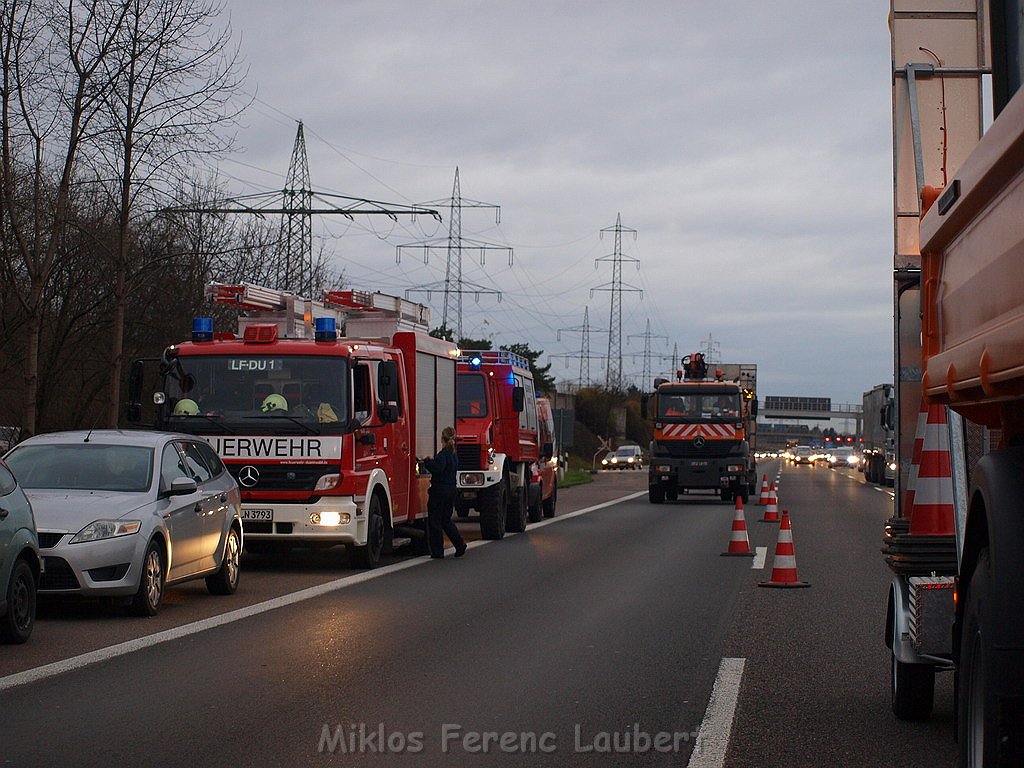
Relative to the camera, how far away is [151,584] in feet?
38.8

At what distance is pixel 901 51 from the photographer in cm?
769

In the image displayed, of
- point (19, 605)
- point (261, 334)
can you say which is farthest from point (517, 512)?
point (19, 605)

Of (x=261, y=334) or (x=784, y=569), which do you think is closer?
(x=784, y=569)

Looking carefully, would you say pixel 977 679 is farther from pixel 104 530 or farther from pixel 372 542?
pixel 372 542

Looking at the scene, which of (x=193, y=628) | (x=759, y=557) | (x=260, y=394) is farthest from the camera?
(x=759, y=557)

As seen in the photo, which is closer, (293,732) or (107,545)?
(293,732)

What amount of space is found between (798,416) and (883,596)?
163846 millimetres

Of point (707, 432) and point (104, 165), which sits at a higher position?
point (104, 165)

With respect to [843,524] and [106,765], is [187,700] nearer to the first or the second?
[106,765]

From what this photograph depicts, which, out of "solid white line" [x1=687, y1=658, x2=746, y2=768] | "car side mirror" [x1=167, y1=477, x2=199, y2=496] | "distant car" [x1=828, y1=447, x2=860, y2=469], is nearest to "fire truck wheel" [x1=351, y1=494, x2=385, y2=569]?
"car side mirror" [x1=167, y1=477, x2=199, y2=496]

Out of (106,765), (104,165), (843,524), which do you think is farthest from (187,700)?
(843,524)

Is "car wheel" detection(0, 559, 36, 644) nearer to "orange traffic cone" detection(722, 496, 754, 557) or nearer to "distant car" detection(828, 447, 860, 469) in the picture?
"orange traffic cone" detection(722, 496, 754, 557)

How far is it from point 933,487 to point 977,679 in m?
2.68

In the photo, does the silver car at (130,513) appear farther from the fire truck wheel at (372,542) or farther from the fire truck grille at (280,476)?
the fire truck wheel at (372,542)
